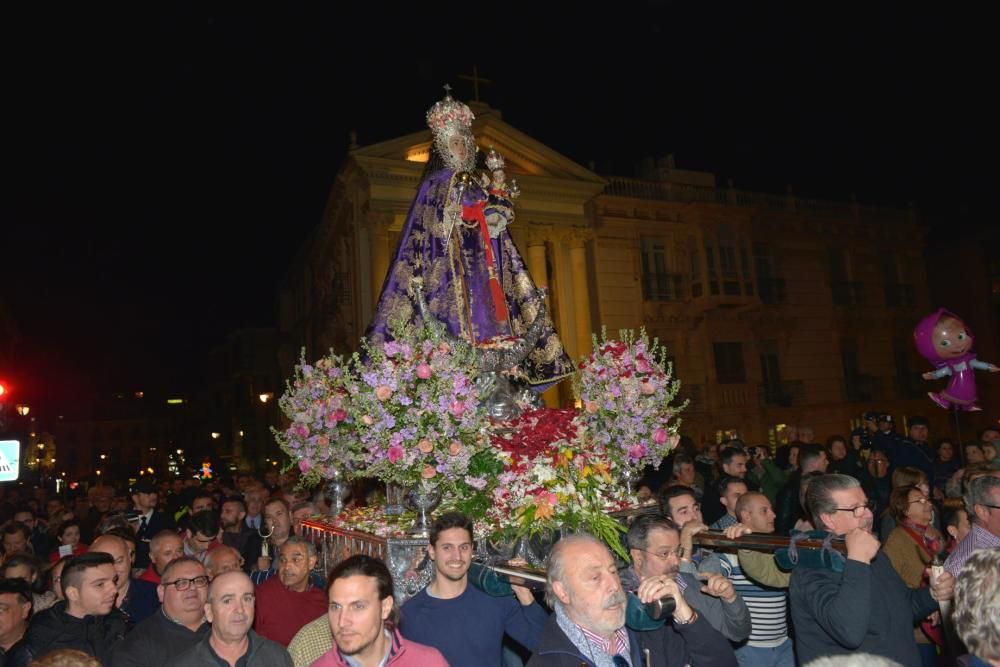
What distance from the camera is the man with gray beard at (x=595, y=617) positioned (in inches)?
115

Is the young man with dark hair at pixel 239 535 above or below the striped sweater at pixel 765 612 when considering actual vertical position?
above

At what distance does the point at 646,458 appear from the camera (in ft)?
24.2

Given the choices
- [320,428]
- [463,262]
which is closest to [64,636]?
[320,428]

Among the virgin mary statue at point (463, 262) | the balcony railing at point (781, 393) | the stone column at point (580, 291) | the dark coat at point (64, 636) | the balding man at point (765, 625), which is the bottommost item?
the balding man at point (765, 625)

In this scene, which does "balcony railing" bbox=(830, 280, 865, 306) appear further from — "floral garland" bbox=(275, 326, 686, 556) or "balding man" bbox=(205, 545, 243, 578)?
"balding man" bbox=(205, 545, 243, 578)

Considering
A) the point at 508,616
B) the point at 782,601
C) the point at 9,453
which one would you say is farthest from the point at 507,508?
the point at 9,453

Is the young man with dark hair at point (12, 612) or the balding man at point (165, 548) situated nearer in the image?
the young man with dark hair at point (12, 612)

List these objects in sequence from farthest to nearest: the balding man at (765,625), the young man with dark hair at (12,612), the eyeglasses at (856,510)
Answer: the young man with dark hair at (12,612), the balding man at (765,625), the eyeglasses at (856,510)

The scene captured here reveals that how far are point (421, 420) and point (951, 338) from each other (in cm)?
872

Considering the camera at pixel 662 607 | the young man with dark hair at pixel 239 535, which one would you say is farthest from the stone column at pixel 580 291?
the camera at pixel 662 607

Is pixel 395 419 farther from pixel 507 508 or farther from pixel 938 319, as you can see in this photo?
pixel 938 319

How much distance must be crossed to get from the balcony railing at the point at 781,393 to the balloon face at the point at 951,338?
17.7m

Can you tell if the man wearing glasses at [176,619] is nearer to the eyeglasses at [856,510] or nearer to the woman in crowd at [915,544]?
the eyeglasses at [856,510]

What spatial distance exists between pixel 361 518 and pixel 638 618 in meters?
4.80
